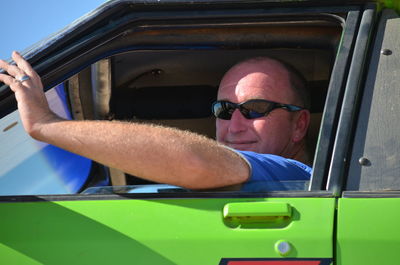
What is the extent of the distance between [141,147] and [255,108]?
34.2 inches

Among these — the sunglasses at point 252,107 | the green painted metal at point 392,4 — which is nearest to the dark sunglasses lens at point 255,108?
the sunglasses at point 252,107

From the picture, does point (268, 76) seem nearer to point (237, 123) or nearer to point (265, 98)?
point (265, 98)

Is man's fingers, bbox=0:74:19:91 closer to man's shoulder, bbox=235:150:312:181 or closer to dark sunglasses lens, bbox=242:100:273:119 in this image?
man's shoulder, bbox=235:150:312:181

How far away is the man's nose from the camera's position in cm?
260

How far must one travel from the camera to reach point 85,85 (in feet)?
8.74

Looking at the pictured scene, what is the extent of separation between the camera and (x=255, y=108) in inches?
102

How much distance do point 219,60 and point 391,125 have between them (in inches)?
40.5

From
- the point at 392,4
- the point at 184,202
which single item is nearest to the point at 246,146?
the point at 392,4

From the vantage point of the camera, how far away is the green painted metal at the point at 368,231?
1602mm

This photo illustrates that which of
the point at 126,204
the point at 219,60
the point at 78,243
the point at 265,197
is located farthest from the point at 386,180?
the point at 219,60

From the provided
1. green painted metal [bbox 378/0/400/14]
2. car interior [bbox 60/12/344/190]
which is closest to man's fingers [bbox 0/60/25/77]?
car interior [bbox 60/12/344/190]

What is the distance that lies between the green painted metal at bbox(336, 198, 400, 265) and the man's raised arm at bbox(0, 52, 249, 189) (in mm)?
348

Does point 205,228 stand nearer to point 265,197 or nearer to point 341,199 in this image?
point 265,197

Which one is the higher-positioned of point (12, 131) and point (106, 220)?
point (12, 131)
